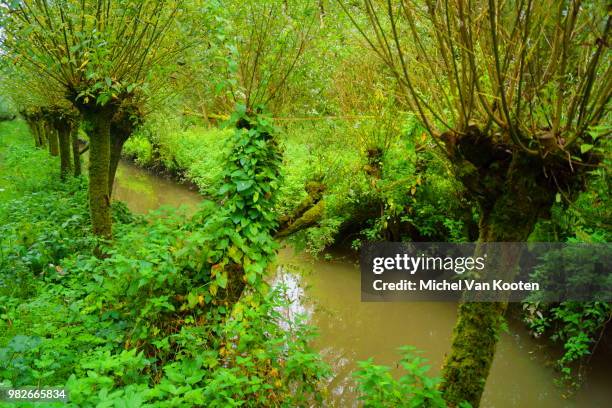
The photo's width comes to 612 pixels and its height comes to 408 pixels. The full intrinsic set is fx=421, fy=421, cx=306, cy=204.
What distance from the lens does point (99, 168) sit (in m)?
5.74

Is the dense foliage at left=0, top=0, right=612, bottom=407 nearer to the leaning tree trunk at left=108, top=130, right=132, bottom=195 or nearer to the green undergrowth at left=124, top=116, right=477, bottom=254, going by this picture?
the green undergrowth at left=124, top=116, right=477, bottom=254

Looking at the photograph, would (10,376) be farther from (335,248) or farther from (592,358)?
(335,248)

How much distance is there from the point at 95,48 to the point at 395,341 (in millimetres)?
6084

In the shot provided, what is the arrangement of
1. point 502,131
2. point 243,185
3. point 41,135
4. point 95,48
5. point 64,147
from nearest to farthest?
1. point 502,131
2. point 95,48
3. point 243,185
4. point 64,147
5. point 41,135

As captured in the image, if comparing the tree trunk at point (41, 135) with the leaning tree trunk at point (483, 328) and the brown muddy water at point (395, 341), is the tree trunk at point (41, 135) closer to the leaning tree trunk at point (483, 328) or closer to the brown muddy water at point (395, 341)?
the brown muddy water at point (395, 341)

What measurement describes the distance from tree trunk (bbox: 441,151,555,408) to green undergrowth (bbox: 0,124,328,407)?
1.18 m

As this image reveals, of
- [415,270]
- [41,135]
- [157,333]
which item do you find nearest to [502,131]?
[157,333]

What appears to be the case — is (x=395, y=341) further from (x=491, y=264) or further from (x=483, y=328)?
(x=491, y=264)

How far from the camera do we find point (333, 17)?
6.10m

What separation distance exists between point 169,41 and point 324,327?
5305 mm

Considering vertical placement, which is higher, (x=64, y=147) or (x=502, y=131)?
(x=64, y=147)

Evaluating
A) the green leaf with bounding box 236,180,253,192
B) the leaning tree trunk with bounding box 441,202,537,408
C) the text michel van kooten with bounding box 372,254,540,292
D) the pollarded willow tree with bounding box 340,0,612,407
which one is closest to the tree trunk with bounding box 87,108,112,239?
the green leaf with bounding box 236,180,253,192

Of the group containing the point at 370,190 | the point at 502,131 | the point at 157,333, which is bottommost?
the point at 157,333

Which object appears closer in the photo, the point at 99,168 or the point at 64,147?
the point at 99,168
